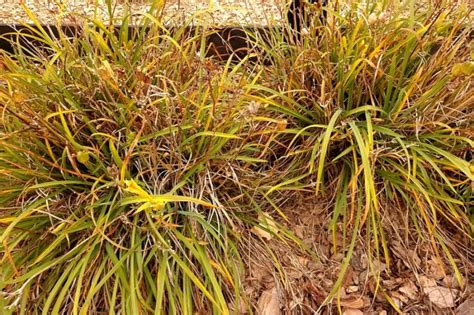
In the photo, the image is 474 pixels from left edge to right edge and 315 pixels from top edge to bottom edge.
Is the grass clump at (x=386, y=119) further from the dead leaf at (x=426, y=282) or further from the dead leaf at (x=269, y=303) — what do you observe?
the dead leaf at (x=269, y=303)

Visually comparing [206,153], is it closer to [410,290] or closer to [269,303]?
[269,303]

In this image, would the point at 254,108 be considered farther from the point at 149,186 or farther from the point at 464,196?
the point at 464,196

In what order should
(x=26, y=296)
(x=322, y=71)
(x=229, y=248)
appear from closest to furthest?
(x=26, y=296)
(x=229, y=248)
(x=322, y=71)

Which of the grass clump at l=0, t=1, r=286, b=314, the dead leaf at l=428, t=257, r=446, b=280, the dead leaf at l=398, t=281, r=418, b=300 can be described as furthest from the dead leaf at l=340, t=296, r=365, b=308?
the grass clump at l=0, t=1, r=286, b=314

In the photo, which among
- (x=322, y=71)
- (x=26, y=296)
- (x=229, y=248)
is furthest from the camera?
(x=322, y=71)

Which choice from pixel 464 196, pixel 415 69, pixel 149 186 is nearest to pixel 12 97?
pixel 149 186

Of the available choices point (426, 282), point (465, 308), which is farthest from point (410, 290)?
point (465, 308)

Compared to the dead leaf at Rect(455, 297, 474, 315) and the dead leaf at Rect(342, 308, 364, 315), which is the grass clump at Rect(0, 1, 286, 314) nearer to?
the dead leaf at Rect(342, 308, 364, 315)
